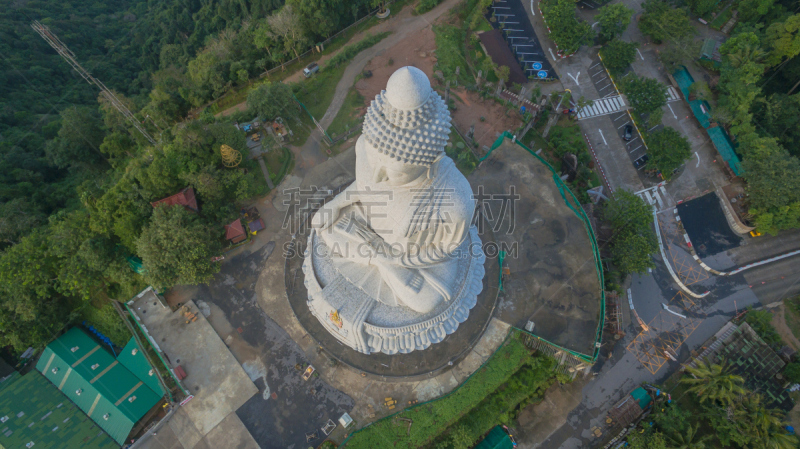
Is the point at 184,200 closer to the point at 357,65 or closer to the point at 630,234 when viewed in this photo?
the point at 357,65

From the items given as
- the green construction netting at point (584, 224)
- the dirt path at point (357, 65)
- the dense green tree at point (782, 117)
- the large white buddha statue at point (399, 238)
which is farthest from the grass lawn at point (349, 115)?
the dense green tree at point (782, 117)

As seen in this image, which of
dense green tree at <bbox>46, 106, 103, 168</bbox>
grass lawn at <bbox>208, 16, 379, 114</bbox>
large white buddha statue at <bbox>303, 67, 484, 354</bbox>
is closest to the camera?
large white buddha statue at <bbox>303, 67, 484, 354</bbox>

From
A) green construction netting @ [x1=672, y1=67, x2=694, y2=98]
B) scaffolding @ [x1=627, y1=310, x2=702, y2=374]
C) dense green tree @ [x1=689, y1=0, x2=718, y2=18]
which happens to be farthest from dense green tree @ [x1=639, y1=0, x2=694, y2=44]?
scaffolding @ [x1=627, y1=310, x2=702, y2=374]

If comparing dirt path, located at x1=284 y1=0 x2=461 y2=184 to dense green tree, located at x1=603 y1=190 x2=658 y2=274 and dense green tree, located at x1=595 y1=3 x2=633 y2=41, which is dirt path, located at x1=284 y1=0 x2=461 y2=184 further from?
dense green tree, located at x1=603 y1=190 x2=658 y2=274

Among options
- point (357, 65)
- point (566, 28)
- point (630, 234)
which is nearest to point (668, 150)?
point (630, 234)

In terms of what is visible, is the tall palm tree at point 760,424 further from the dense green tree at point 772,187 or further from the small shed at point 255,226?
the small shed at point 255,226

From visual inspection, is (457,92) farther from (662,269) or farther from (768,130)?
(768,130)
